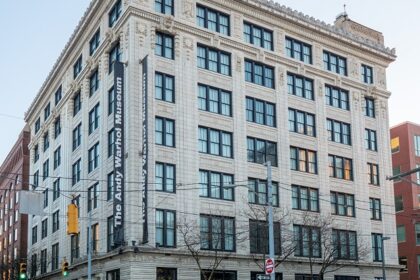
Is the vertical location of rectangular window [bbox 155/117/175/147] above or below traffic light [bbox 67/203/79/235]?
above

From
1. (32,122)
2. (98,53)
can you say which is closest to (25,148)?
(32,122)

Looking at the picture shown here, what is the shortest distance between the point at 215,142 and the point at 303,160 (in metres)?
9.89

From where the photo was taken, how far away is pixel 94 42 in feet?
197

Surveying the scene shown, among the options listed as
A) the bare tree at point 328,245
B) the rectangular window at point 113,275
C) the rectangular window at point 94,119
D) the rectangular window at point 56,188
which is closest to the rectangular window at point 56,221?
the rectangular window at point 56,188

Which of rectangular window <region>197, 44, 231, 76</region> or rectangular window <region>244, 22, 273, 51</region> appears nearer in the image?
rectangular window <region>197, 44, 231, 76</region>

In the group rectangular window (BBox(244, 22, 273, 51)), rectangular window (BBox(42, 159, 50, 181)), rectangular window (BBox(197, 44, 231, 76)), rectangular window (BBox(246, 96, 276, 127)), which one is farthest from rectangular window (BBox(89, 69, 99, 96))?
rectangular window (BBox(42, 159, 50, 181))

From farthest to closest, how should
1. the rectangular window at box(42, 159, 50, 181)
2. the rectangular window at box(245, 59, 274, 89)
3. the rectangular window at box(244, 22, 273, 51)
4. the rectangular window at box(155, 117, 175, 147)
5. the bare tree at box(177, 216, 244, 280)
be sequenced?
the rectangular window at box(42, 159, 50, 181), the rectangular window at box(244, 22, 273, 51), the rectangular window at box(245, 59, 274, 89), the rectangular window at box(155, 117, 175, 147), the bare tree at box(177, 216, 244, 280)

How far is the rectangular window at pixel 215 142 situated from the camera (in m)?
52.2

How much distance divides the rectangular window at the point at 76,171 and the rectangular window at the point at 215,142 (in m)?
13.7

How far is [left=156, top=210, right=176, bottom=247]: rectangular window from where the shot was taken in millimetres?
47969

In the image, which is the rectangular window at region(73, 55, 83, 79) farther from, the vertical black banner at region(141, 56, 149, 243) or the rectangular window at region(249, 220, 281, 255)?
the rectangular window at region(249, 220, 281, 255)

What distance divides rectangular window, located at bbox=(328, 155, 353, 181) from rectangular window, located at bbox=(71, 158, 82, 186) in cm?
2261

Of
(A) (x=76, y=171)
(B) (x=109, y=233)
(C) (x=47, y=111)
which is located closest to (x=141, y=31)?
(B) (x=109, y=233)

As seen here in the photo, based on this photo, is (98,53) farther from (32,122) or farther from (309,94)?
(32,122)
